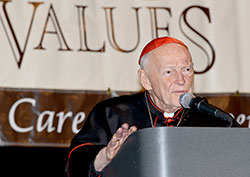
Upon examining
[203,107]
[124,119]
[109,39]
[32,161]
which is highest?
[109,39]

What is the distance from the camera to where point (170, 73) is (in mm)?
2855

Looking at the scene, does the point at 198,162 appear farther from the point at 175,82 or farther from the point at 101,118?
the point at 101,118

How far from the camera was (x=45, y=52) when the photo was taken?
4473mm

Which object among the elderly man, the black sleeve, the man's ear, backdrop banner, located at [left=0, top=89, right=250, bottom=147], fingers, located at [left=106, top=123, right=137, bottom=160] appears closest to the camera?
fingers, located at [left=106, top=123, right=137, bottom=160]

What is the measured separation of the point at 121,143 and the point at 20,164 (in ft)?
8.23

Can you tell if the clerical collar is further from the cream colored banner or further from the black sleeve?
the cream colored banner

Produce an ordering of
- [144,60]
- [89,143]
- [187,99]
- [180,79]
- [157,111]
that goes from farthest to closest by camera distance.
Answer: [157,111], [144,60], [89,143], [180,79], [187,99]

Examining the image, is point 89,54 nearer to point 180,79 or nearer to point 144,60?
point 144,60

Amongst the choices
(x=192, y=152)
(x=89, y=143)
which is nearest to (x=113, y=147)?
(x=192, y=152)

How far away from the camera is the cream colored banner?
444 cm

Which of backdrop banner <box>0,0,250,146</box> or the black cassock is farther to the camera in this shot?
backdrop banner <box>0,0,250,146</box>

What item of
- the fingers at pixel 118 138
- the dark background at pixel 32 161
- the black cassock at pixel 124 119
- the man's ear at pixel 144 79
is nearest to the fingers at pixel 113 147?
the fingers at pixel 118 138

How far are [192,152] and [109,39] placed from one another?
2.93 metres

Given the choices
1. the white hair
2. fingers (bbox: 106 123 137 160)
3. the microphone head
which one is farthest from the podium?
the white hair
